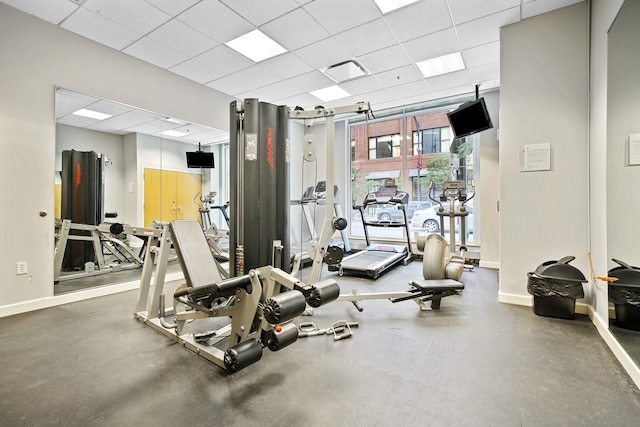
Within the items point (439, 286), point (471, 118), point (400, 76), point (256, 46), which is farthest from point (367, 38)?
point (439, 286)

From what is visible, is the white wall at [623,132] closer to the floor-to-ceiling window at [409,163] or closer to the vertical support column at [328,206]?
the vertical support column at [328,206]

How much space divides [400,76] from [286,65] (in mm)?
1847

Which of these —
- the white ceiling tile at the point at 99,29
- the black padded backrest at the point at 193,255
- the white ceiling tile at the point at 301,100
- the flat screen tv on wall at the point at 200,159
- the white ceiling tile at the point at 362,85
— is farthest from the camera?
the white ceiling tile at the point at 301,100

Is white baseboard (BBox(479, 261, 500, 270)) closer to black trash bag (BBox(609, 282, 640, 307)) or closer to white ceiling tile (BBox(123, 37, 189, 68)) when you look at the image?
black trash bag (BBox(609, 282, 640, 307))

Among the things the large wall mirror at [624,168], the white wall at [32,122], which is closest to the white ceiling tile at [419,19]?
the large wall mirror at [624,168]

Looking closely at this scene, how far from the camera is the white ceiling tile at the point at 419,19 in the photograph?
319cm

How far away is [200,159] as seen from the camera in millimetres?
5266

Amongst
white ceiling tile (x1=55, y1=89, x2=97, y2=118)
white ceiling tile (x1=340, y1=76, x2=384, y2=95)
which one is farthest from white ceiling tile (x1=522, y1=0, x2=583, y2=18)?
white ceiling tile (x1=55, y1=89, x2=97, y2=118)

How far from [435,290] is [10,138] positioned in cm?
473

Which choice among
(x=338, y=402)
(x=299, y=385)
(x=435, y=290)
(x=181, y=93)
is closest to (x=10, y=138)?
(x=181, y=93)

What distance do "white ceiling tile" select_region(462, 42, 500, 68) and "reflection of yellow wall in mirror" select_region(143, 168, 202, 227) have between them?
4.61m

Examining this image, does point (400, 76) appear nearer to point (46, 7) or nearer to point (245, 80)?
point (245, 80)

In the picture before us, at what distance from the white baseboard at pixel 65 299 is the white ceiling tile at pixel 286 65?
12.0 ft

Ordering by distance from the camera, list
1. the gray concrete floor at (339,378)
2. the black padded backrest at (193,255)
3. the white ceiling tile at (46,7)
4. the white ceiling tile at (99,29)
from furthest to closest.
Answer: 1. the white ceiling tile at (99,29)
2. the white ceiling tile at (46,7)
3. the black padded backrest at (193,255)
4. the gray concrete floor at (339,378)
